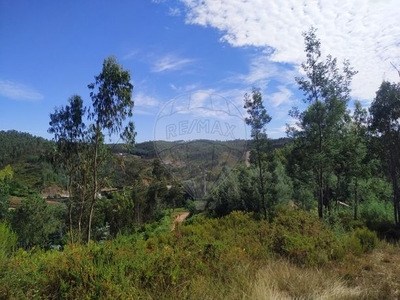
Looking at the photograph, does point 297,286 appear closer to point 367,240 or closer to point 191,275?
point 191,275

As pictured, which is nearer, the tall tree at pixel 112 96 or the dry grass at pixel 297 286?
the dry grass at pixel 297 286

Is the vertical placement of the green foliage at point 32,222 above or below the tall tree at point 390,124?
below

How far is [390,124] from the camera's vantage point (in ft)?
38.2

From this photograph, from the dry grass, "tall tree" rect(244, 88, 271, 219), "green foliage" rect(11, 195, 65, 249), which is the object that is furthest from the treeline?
"green foliage" rect(11, 195, 65, 249)

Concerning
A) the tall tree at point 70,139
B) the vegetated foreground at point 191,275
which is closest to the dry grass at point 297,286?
the vegetated foreground at point 191,275

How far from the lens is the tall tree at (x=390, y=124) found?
36.9 ft

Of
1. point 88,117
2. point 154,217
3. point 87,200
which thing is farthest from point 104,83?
point 154,217

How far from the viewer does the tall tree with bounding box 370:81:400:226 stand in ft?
36.9

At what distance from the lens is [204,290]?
344 centimetres

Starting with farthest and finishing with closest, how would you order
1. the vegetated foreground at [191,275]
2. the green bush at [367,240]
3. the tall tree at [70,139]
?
the tall tree at [70,139]
the green bush at [367,240]
the vegetated foreground at [191,275]

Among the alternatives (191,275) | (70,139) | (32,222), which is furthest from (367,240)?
(32,222)

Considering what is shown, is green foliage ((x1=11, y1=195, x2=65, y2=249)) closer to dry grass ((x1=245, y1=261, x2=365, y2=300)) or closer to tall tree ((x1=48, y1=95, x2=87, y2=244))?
tall tree ((x1=48, y1=95, x2=87, y2=244))

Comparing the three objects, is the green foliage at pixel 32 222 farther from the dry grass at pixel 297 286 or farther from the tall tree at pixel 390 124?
the dry grass at pixel 297 286

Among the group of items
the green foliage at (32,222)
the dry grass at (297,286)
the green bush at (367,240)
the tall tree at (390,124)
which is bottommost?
the green foliage at (32,222)
